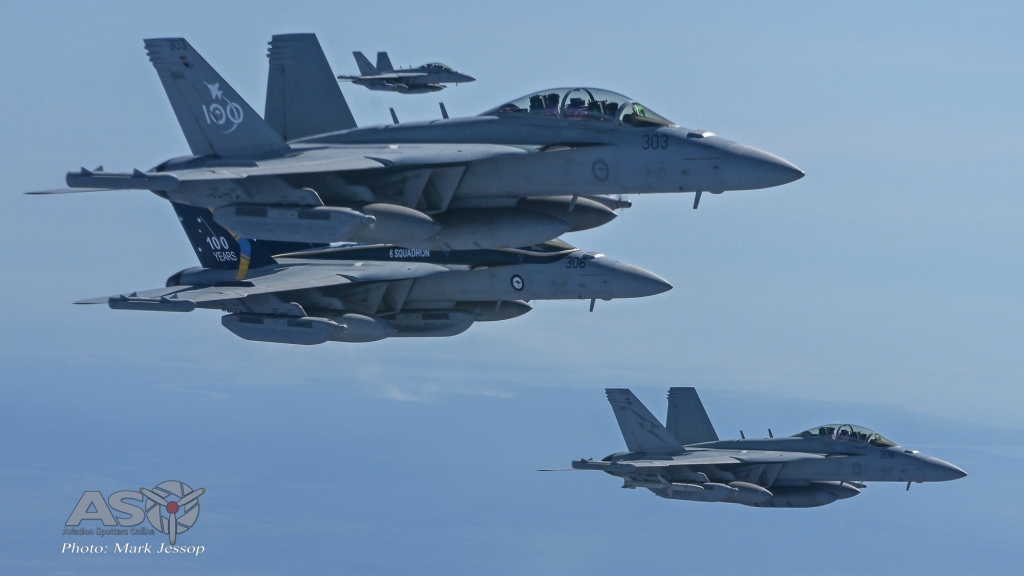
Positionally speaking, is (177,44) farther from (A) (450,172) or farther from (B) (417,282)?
(B) (417,282)

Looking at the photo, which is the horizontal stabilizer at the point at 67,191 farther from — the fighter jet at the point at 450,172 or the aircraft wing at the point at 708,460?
the aircraft wing at the point at 708,460

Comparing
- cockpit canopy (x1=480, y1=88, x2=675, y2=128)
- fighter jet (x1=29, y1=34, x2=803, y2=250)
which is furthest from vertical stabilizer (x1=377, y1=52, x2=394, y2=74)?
cockpit canopy (x1=480, y1=88, x2=675, y2=128)

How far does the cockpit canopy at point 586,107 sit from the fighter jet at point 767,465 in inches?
676

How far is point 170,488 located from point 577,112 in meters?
26.2

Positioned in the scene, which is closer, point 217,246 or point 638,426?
point 217,246

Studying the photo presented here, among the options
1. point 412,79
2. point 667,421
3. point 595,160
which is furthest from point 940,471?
point 595,160

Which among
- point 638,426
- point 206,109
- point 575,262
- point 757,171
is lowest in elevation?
point 638,426

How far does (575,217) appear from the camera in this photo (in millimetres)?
27422

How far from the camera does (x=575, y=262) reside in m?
35.0

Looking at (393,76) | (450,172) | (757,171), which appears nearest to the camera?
(757,171)

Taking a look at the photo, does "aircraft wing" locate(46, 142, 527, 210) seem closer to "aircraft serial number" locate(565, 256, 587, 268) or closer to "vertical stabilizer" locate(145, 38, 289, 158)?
"vertical stabilizer" locate(145, 38, 289, 158)

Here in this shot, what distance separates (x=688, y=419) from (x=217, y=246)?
19.2 m

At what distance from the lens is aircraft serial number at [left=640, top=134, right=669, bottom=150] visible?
957 inches

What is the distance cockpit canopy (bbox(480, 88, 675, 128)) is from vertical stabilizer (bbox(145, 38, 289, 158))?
17.7ft
